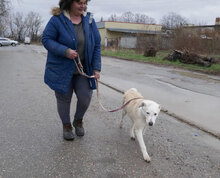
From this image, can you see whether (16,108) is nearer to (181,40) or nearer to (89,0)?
(89,0)

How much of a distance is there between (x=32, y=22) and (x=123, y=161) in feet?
333

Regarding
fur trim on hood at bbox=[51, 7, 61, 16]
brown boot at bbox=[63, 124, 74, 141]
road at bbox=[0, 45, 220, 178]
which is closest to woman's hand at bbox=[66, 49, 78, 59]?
fur trim on hood at bbox=[51, 7, 61, 16]

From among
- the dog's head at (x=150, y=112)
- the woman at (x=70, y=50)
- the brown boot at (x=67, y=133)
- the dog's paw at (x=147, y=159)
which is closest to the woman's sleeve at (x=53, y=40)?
the woman at (x=70, y=50)

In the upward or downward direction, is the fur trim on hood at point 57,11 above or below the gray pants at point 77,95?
above

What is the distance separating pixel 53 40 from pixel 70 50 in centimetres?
32

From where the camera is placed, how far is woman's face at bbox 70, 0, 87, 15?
3.28m

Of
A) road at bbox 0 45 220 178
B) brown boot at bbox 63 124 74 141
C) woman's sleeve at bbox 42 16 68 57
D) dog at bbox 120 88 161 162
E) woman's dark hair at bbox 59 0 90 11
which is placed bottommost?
road at bbox 0 45 220 178

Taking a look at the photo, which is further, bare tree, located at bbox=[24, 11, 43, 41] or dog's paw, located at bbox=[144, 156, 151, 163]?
bare tree, located at bbox=[24, 11, 43, 41]

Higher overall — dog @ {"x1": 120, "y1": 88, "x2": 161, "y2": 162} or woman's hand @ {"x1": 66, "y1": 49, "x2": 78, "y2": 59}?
woman's hand @ {"x1": 66, "y1": 49, "x2": 78, "y2": 59}

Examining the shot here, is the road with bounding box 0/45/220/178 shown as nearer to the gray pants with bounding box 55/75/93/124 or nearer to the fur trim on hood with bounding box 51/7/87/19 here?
the gray pants with bounding box 55/75/93/124

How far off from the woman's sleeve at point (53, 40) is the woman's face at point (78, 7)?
0.31 m

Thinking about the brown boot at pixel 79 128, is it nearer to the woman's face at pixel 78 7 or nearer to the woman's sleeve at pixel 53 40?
the woman's sleeve at pixel 53 40

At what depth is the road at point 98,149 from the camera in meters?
3.04

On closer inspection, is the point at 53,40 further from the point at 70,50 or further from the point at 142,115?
the point at 142,115
